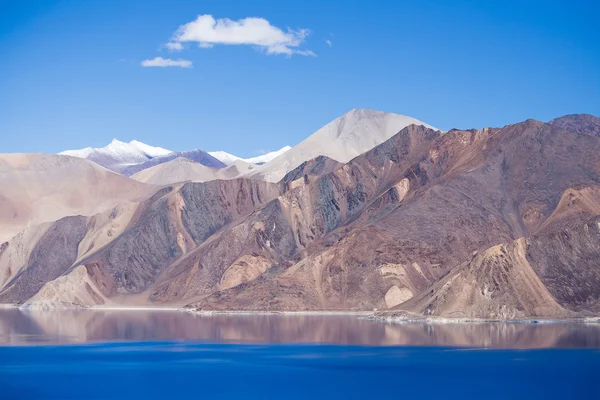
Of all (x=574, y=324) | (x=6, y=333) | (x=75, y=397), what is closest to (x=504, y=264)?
(x=574, y=324)

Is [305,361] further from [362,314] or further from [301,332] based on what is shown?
[362,314]

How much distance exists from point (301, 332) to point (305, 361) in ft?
94.9

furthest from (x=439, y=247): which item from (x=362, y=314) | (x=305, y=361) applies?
(x=305, y=361)

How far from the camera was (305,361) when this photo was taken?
80188mm

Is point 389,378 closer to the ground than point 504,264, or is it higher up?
closer to the ground

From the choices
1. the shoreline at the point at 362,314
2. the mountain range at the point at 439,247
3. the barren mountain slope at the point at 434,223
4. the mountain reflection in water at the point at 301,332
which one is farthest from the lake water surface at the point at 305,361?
the barren mountain slope at the point at 434,223

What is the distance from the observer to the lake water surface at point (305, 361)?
212 feet

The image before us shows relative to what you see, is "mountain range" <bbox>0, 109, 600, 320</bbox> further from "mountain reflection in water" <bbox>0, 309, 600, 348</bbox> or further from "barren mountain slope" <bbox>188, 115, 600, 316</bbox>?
"mountain reflection in water" <bbox>0, 309, 600, 348</bbox>

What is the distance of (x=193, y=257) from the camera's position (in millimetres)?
199000

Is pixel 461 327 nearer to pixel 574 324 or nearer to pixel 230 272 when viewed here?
pixel 574 324

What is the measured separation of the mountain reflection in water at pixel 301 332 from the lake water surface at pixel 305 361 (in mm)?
126

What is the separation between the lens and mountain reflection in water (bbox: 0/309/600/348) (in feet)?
310

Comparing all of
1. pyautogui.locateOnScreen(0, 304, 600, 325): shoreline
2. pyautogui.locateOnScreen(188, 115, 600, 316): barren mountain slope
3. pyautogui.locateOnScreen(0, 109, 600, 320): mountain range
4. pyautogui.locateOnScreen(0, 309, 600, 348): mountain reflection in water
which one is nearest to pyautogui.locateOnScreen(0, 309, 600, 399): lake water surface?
pyautogui.locateOnScreen(0, 309, 600, 348): mountain reflection in water

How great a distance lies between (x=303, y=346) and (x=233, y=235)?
10531cm
